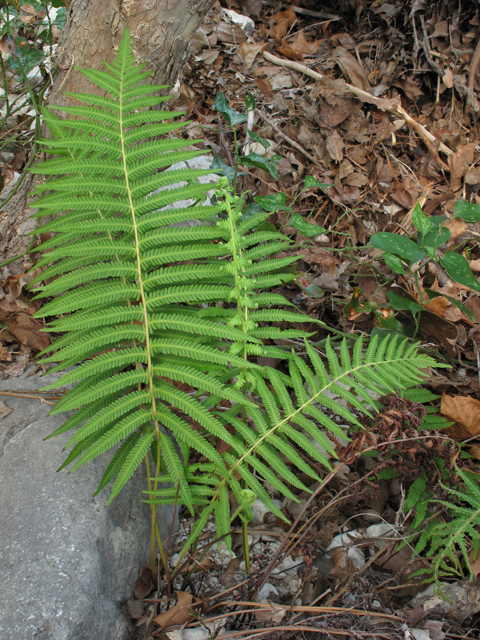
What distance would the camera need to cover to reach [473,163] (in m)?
3.23

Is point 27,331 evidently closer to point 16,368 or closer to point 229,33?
point 16,368

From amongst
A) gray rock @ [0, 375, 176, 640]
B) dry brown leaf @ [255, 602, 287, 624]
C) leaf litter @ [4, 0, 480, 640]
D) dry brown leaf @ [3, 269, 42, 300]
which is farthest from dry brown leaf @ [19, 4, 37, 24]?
dry brown leaf @ [255, 602, 287, 624]

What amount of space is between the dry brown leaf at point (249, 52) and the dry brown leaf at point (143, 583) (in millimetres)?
3943

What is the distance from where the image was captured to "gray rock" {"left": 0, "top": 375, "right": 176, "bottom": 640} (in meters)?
1.44

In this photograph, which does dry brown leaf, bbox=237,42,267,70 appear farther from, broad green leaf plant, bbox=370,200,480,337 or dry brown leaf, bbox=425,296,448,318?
dry brown leaf, bbox=425,296,448,318

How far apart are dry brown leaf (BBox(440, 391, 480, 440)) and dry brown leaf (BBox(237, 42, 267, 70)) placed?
3.39 m

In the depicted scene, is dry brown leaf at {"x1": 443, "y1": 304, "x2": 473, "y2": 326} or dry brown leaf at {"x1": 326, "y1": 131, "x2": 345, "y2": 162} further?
dry brown leaf at {"x1": 326, "y1": 131, "x2": 345, "y2": 162}

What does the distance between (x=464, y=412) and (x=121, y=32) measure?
2465 mm

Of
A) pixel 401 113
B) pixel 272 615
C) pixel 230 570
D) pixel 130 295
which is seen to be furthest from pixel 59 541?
pixel 401 113

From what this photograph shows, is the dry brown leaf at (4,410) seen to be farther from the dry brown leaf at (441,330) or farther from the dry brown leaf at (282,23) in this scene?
the dry brown leaf at (282,23)

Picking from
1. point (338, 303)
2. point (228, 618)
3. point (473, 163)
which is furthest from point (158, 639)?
point (473, 163)

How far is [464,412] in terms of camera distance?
6.51 feet

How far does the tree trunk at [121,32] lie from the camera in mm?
2176

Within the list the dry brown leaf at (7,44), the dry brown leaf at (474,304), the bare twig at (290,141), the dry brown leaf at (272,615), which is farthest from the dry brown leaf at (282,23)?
the dry brown leaf at (272,615)
